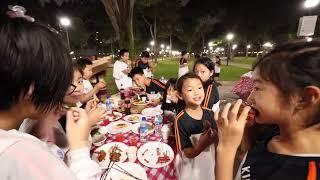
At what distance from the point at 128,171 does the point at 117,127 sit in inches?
48.3

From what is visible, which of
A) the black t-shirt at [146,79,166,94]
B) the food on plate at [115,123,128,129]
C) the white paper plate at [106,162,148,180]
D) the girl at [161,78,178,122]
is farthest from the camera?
the black t-shirt at [146,79,166,94]

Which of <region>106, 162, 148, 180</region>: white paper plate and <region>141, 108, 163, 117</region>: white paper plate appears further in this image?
<region>141, 108, 163, 117</region>: white paper plate

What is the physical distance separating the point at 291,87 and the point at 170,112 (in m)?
2.57

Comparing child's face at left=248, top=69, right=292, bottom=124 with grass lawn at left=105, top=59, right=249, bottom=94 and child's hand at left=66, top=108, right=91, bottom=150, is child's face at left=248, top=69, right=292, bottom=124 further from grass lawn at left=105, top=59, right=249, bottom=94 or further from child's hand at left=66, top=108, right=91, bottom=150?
grass lawn at left=105, top=59, right=249, bottom=94

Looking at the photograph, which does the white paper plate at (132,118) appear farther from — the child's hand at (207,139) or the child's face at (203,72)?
the child's hand at (207,139)

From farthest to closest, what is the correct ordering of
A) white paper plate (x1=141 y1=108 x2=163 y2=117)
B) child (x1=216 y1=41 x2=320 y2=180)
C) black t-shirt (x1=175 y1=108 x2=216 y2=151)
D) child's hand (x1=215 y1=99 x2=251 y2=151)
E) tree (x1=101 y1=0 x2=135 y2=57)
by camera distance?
tree (x1=101 y1=0 x2=135 y2=57)
white paper plate (x1=141 y1=108 x2=163 y2=117)
black t-shirt (x1=175 y1=108 x2=216 y2=151)
child's hand (x1=215 y1=99 x2=251 y2=151)
child (x1=216 y1=41 x2=320 y2=180)

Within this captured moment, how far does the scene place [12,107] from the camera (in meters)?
0.97

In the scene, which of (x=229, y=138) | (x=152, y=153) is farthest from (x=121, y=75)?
(x=229, y=138)

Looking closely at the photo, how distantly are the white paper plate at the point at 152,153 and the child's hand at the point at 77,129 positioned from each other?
39.3 inches

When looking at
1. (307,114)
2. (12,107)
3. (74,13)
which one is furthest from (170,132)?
(74,13)

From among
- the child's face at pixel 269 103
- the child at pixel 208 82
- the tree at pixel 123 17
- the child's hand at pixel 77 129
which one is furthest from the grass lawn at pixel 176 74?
the child's face at pixel 269 103

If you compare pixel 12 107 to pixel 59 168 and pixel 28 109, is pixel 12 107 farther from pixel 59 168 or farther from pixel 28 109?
pixel 59 168

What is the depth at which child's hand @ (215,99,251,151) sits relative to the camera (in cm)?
121

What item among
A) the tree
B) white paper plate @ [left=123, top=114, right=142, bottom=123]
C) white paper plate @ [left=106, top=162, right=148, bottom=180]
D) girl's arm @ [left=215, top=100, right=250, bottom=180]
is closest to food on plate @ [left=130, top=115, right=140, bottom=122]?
white paper plate @ [left=123, top=114, right=142, bottom=123]
